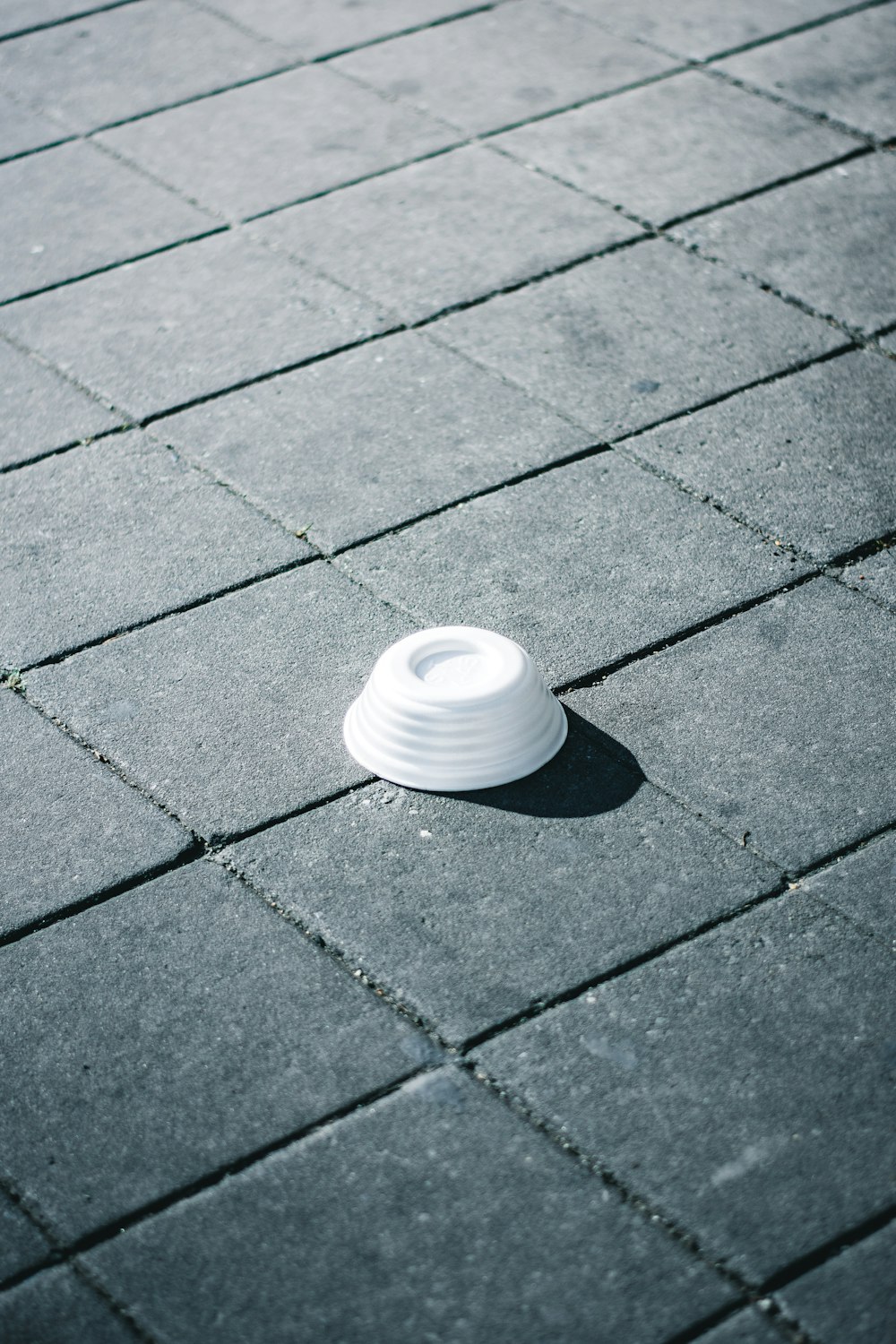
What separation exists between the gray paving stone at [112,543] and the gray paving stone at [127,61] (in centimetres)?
281

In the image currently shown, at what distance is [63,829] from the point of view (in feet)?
12.6

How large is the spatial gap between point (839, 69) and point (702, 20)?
85 centimetres

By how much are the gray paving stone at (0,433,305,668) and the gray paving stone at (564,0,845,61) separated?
4083mm

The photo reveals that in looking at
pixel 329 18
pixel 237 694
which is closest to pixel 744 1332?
pixel 237 694

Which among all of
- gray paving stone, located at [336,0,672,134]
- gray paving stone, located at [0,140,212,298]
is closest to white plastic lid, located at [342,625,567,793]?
gray paving stone, located at [0,140,212,298]

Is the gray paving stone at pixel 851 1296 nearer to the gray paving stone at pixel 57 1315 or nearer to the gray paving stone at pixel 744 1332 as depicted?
the gray paving stone at pixel 744 1332

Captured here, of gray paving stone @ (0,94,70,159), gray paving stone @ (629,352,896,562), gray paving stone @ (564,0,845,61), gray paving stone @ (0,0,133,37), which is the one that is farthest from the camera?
gray paving stone @ (0,0,133,37)

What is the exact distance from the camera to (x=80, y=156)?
22.4 feet

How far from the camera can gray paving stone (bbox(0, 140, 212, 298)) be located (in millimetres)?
6133

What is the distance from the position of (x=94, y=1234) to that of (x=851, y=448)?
359 centimetres

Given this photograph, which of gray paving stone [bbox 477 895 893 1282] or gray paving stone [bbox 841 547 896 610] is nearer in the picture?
gray paving stone [bbox 477 895 893 1282]

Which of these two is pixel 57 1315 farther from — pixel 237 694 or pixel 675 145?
pixel 675 145

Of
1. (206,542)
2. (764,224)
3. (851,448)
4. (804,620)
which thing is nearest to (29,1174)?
(206,542)

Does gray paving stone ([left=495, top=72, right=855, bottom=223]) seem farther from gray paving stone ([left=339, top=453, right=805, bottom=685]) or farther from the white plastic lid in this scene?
the white plastic lid
